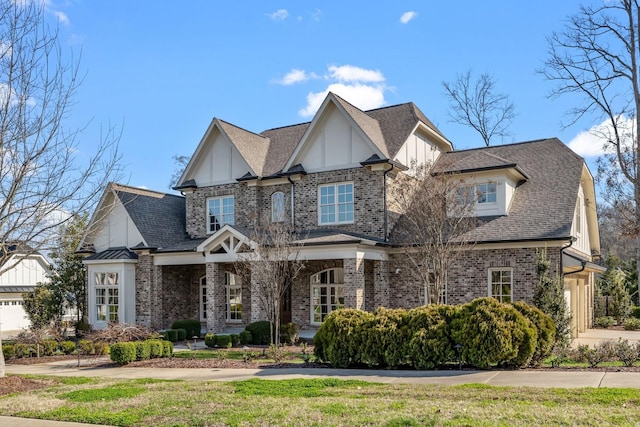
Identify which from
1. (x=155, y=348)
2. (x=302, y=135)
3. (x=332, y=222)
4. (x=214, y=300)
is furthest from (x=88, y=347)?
(x=302, y=135)

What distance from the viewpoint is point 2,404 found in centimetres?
1106

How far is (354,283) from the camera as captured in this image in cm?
2094

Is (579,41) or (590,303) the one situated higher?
(579,41)

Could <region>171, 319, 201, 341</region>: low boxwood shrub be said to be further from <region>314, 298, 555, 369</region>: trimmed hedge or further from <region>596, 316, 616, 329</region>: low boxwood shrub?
<region>596, 316, 616, 329</region>: low boxwood shrub

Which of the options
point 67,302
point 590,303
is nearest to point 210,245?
point 67,302

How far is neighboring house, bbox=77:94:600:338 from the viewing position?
2103 cm

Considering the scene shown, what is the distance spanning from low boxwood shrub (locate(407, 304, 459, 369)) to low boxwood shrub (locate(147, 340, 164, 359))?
8089 millimetres

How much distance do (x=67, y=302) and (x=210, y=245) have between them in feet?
33.4

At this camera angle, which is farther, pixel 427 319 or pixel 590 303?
pixel 590 303

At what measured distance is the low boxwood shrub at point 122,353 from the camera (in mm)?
16656

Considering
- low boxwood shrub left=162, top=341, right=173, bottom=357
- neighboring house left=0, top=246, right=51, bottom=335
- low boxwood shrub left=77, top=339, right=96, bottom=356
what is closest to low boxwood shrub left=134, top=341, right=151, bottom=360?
low boxwood shrub left=162, top=341, right=173, bottom=357

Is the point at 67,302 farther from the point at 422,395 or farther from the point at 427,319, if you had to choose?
the point at 422,395

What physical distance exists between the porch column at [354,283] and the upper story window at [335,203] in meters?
2.93

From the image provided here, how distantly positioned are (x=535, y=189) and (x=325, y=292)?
9460 mm
